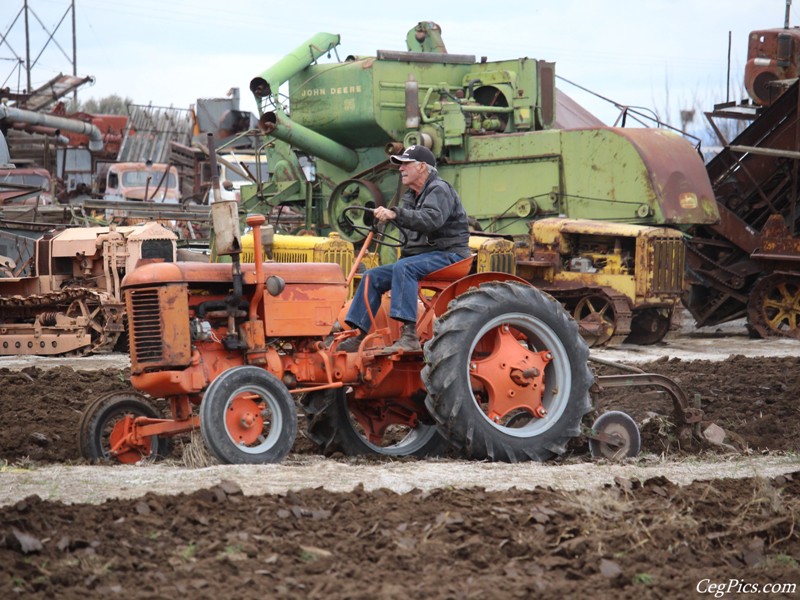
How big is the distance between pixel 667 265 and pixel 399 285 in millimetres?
9053

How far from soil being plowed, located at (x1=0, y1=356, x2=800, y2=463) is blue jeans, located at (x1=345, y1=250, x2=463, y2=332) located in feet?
3.97

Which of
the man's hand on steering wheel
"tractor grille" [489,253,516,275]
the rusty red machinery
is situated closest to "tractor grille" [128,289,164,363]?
the man's hand on steering wheel

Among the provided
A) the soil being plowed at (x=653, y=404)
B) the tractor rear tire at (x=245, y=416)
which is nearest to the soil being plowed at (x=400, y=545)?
the tractor rear tire at (x=245, y=416)

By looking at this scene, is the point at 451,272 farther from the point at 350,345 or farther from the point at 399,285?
the point at 350,345

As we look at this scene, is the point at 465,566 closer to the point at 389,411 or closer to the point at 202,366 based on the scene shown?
the point at 202,366

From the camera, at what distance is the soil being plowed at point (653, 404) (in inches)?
356

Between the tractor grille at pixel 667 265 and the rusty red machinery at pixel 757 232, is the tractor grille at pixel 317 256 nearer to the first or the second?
the tractor grille at pixel 667 265

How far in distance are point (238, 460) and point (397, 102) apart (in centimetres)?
1232

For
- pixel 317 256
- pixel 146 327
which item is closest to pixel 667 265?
pixel 317 256

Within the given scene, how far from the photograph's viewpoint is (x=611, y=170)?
17734 mm

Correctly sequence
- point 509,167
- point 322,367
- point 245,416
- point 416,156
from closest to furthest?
point 245,416 → point 322,367 → point 416,156 → point 509,167

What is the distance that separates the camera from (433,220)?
26.7 feet

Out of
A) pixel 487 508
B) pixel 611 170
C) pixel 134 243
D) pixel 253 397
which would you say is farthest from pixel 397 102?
pixel 487 508

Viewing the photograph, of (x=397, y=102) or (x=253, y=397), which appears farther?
(x=397, y=102)
